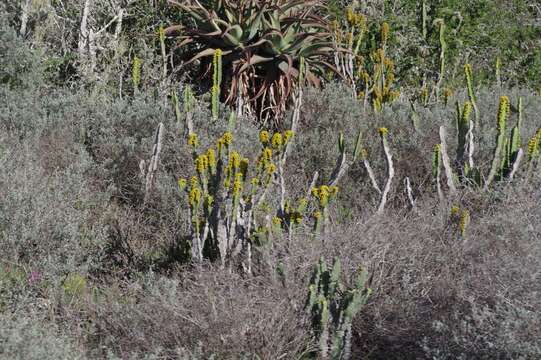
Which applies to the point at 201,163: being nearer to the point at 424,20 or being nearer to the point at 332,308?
the point at 332,308

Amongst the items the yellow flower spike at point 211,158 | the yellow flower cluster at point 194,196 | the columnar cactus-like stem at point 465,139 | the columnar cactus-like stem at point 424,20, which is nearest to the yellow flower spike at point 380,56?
the columnar cactus-like stem at point 424,20

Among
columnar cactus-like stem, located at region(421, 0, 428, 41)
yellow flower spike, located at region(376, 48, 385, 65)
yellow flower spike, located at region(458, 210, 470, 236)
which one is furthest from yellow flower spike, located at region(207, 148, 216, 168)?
columnar cactus-like stem, located at region(421, 0, 428, 41)

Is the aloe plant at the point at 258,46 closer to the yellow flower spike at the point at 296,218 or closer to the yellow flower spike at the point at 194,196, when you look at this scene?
the yellow flower spike at the point at 296,218

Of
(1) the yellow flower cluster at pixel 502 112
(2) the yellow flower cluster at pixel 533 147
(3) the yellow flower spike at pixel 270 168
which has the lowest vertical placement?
(3) the yellow flower spike at pixel 270 168

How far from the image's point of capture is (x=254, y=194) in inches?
174

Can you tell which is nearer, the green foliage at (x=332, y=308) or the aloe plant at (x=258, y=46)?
the green foliage at (x=332, y=308)

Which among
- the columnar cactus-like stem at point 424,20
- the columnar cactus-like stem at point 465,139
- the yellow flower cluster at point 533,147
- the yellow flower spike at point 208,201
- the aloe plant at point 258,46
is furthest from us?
the columnar cactus-like stem at point 424,20

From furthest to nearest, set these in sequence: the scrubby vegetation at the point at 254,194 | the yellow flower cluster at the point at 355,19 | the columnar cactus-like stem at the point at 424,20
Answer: the columnar cactus-like stem at the point at 424,20, the yellow flower cluster at the point at 355,19, the scrubby vegetation at the point at 254,194

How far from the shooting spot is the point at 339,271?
3.90 meters

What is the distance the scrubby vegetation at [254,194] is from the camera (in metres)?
3.84

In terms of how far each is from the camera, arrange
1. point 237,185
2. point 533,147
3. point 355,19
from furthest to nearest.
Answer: point 355,19 → point 533,147 → point 237,185

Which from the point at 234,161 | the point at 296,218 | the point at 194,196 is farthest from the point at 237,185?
the point at 296,218

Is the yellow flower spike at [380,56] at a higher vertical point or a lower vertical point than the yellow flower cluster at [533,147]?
higher

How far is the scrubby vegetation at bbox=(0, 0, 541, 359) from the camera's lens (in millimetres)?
3836
